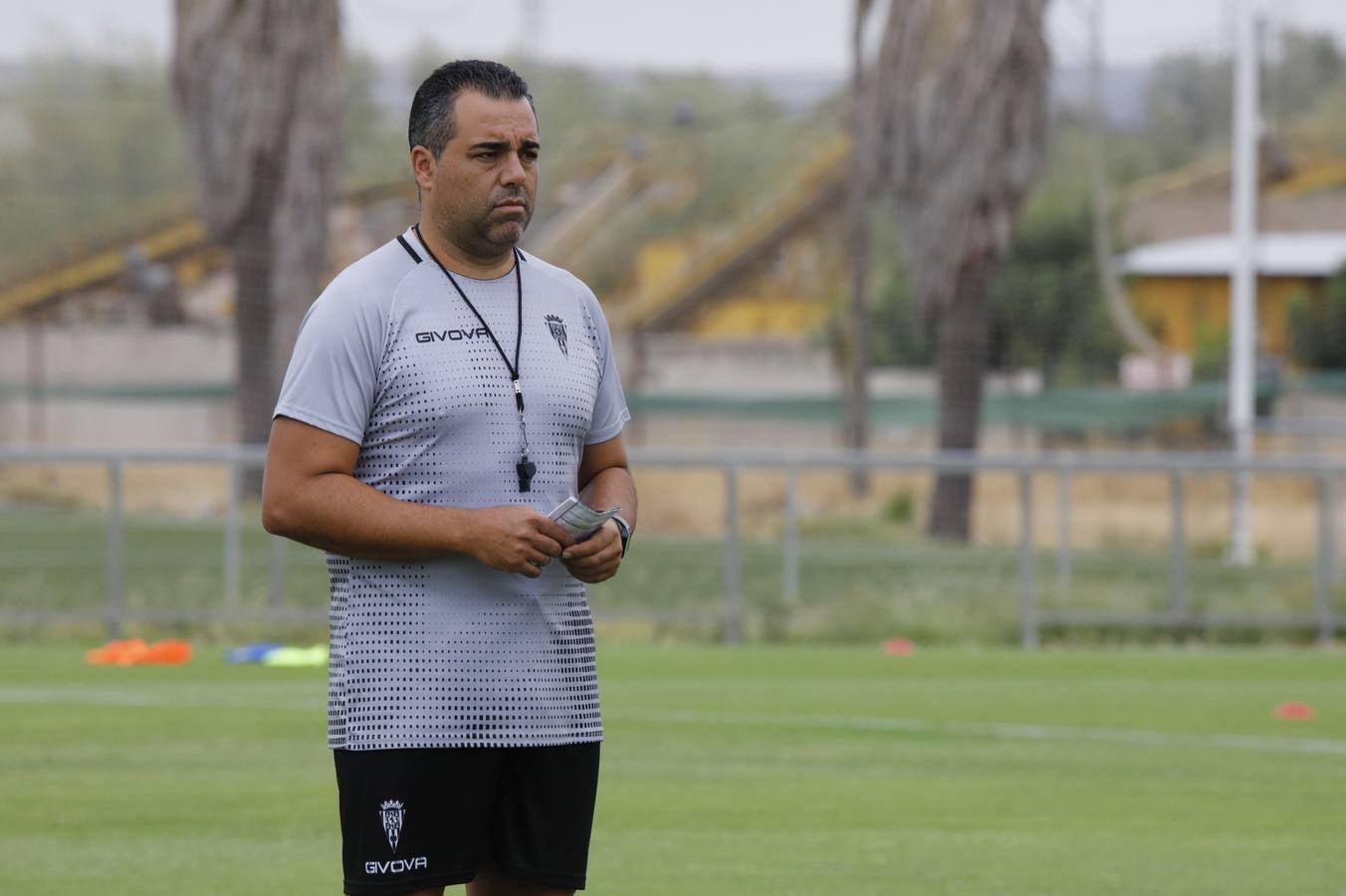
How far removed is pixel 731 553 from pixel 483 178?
1200 centimetres

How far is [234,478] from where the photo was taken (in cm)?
1614

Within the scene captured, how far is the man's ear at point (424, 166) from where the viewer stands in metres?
4.21

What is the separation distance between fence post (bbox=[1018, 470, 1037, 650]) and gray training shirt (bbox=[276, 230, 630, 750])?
39.3 ft

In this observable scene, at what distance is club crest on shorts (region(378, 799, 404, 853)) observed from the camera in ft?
13.5

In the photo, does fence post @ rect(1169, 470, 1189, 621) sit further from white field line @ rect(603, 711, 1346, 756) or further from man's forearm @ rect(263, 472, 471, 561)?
man's forearm @ rect(263, 472, 471, 561)

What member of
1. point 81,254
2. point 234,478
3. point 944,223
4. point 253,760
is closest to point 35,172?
point 81,254

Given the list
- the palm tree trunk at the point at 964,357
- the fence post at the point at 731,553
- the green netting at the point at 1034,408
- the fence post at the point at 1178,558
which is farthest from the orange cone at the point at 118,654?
the green netting at the point at 1034,408

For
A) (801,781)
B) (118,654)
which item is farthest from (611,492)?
(118,654)

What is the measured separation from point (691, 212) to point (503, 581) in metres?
44.2

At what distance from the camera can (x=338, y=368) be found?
13.4ft

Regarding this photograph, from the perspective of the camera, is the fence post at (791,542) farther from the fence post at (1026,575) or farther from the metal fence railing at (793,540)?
the fence post at (1026,575)

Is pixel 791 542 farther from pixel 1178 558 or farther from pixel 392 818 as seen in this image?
pixel 392 818

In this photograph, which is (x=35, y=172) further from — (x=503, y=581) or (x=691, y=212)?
(x=503, y=581)

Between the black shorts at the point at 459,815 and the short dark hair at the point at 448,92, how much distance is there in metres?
1.14
